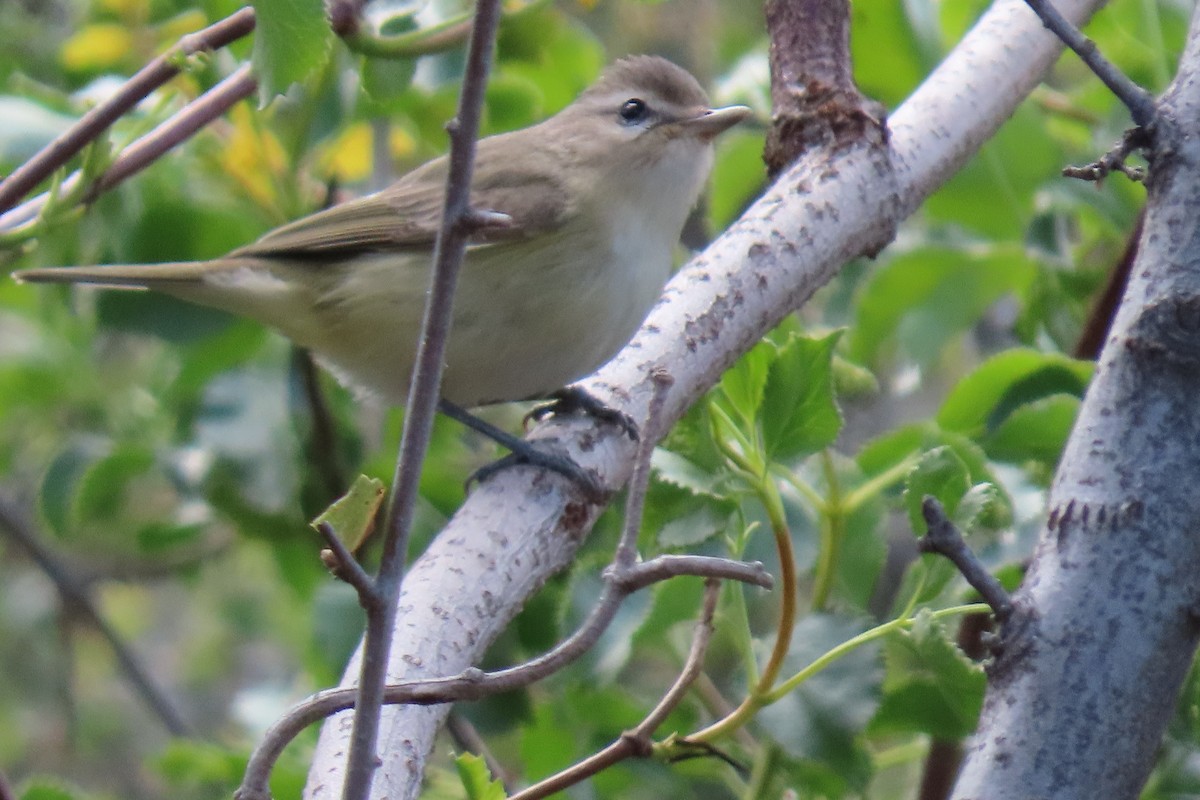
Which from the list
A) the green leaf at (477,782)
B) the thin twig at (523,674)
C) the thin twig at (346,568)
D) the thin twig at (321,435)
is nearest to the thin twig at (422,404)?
the thin twig at (346,568)

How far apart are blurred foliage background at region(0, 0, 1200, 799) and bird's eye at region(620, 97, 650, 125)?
196 mm

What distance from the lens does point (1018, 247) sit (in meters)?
2.77

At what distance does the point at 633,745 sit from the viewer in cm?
154

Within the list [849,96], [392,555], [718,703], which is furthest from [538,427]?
[392,555]

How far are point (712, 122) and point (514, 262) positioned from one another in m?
0.53

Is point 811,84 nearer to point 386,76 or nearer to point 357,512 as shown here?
point 386,76

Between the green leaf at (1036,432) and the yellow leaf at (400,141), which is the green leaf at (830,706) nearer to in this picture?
the green leaf at (1036,432)

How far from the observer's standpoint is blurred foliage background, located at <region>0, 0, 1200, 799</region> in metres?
2.00

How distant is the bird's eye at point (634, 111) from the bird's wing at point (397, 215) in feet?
0.77

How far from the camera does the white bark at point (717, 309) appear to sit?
1.71 meters

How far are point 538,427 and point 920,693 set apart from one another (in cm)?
74

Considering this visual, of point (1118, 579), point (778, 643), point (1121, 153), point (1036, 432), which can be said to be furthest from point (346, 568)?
point (1036, 432)

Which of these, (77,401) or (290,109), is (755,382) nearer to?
(290,109)

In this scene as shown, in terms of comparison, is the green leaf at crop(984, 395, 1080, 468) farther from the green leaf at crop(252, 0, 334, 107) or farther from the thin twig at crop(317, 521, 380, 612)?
the thin twig at crop(317, 521, 380, 612)
